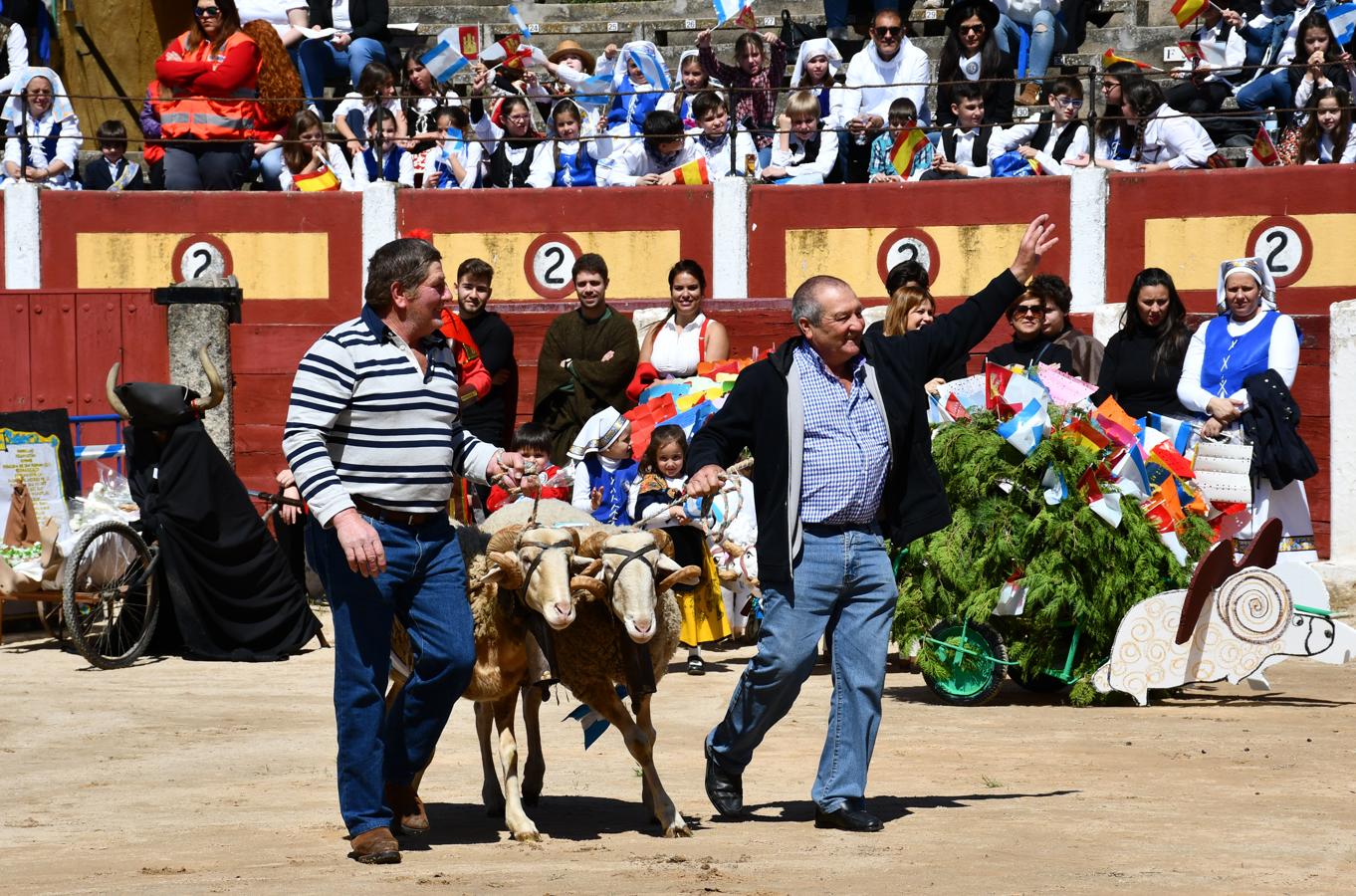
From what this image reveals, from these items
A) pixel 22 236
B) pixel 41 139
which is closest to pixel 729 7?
pixel 41 139

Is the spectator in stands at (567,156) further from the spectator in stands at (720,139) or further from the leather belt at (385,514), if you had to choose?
the leather belt at (385,514)

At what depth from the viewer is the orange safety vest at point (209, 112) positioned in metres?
16.8

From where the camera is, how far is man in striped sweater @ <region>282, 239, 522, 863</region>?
18.9 ft

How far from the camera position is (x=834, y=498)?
6.30 m

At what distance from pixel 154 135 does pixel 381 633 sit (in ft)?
40.5

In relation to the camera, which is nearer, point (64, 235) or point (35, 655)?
point (35, 655)

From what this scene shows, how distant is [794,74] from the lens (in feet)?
55.2

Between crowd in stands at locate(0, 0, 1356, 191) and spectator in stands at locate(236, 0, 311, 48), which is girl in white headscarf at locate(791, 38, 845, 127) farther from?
spectator in stands at locate(236, 0, 311, 48)

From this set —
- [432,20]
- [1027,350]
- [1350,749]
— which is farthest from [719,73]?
[1350,749]

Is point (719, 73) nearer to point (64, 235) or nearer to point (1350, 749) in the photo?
point (64, 235)

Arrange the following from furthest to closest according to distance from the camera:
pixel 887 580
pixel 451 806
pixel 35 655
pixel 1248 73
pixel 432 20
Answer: pixel 432 20
pixel 1248 73
pixel 35 655
pixel 451 806
pixel 887 580

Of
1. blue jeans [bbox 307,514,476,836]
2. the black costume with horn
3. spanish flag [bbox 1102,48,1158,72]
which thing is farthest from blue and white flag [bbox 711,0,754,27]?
blue jeans [bbox 307,514,476,836]

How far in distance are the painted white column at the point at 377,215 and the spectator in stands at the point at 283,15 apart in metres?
2.50

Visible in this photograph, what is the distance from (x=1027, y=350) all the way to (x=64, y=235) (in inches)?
387
